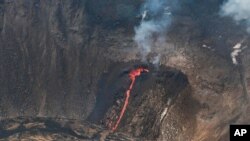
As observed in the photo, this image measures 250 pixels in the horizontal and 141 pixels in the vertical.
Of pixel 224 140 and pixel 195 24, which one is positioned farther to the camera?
pixel 195 24

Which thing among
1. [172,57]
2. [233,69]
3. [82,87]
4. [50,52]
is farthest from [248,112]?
[50,52]

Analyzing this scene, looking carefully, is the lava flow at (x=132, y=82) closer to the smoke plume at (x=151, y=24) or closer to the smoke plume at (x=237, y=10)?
the smoke plume at (x=151, y=24)

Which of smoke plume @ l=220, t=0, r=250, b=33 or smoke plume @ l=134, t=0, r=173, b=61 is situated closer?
smoke plume @ l=134, t=0, r=173, b=61

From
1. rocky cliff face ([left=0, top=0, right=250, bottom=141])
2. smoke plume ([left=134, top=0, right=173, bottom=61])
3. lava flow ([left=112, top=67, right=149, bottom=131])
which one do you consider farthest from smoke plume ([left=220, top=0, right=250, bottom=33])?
lava flow ([left=112, top=67, right=149, bottom=131])

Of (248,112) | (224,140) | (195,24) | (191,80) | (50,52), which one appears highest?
(195,24)

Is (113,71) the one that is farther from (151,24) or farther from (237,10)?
(237,10)

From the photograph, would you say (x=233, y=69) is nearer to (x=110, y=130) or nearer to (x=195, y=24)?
(x=195, y=24)

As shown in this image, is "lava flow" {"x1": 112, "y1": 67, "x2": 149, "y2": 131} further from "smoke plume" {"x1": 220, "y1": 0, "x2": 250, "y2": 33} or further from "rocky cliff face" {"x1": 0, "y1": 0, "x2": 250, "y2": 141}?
"smoke plume" {"x1": 220, "y1": 0, "x2": 250, "y2": 33}
